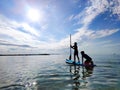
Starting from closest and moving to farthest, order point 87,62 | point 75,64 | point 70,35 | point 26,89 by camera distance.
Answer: point 26,89
point 87,62
point 75,64
point 70,35

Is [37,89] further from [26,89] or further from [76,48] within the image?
[76,48]

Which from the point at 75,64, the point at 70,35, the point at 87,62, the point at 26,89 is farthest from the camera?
the point at 70,35

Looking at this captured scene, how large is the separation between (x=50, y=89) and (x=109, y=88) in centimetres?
398

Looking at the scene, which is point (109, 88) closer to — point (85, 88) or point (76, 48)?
point (85, 88)

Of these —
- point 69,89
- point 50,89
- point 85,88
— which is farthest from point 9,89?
point 85,88

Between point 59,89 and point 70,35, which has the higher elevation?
point 70,35

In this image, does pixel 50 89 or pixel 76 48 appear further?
pixel 76 48

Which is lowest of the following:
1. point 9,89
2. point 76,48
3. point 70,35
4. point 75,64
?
point 9,89

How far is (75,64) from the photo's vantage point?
28062mm

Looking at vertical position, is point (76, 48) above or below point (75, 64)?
above

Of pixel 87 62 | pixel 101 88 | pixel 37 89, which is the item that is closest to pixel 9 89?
pixel 37 89

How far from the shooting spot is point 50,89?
36.1 feet

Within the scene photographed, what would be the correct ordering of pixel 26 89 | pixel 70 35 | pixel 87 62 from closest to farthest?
pixel 26 89, pixel 87 62, pixel 70 35

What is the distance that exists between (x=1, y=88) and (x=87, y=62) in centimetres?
1692
